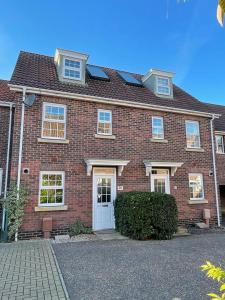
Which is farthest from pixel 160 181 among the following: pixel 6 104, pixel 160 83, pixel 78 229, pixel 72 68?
pixel 6 104

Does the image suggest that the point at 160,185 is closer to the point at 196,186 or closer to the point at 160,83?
the point at 196,186

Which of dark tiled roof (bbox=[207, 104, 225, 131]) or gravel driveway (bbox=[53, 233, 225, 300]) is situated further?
dark tiled roof (bbox=[207, 104, 225, 131])

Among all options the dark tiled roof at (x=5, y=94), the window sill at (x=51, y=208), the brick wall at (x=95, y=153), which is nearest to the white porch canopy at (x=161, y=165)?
the brick wall at (x=95, y=153)

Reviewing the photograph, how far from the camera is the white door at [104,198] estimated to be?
11148 millimetres

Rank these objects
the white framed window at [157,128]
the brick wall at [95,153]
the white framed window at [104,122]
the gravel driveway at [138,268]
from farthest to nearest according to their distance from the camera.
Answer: the white framed window at [157,128]
the white framed window at [104,122]
the brick wall at [95,153]
the gravel driveway at [138,268]

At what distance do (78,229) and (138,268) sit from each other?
4.69 m

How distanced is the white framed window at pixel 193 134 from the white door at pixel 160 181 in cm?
239

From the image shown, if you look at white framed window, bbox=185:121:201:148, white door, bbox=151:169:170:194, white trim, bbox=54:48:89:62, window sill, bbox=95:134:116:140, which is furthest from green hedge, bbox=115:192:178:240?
white trim, bbox=54:48:89:62

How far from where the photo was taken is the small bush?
10298mm

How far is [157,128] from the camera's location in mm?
13062

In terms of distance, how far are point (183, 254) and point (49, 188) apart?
5.89m

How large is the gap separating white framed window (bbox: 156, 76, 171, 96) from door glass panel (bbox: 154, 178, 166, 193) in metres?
5.32

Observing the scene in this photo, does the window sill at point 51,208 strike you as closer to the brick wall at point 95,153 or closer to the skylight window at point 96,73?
the brick wall at point 95,153

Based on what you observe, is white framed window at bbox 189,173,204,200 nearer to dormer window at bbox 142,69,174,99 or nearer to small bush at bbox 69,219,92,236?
dormer window at bbox 142,69,174,99
